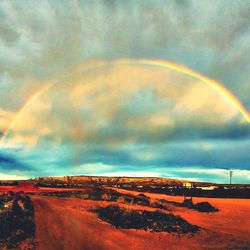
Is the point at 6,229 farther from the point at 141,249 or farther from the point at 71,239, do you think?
the point at 141,249

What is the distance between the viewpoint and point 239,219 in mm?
Answer: 28453

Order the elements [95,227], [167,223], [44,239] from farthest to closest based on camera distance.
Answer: [167,223] < [95,227] < [44,239]

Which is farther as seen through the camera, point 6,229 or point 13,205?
point 13,205

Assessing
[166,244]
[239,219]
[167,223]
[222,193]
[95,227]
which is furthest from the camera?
[222,193]

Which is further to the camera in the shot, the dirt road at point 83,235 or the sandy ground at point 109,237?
the sandy ground at point 109,237

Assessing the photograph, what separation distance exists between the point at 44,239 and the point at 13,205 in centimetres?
511

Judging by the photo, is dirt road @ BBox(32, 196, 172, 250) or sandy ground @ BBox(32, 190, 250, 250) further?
sandy ground @ BBox(32, 190, 250, 250)

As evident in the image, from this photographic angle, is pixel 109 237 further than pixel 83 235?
Yes

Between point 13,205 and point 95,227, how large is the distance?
454cm

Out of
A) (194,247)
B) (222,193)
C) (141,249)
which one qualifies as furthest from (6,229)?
(222,193)

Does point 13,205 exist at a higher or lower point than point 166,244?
higher

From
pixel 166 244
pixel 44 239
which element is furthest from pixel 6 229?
pixel 166 244

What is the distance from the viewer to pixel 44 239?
50.3ft

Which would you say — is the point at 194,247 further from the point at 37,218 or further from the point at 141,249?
the point at 37,218
